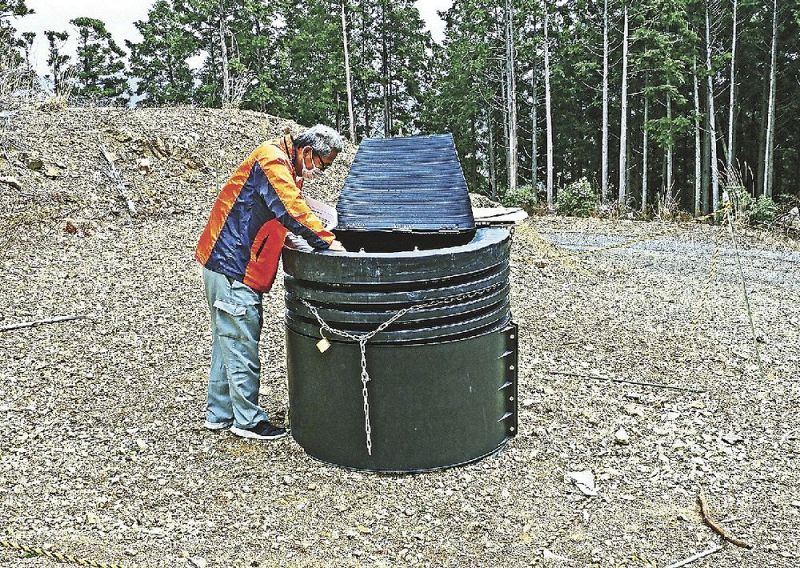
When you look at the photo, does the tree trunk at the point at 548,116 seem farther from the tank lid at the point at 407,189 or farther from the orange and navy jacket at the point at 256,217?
the orange and navy jacket at the point at 256,217

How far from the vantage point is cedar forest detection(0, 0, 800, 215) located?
2597 centimetres

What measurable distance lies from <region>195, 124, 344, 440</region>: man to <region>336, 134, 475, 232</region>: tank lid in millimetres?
387

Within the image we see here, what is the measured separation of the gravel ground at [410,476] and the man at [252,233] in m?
0.60

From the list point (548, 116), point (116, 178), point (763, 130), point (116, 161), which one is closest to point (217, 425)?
point (116, 178)

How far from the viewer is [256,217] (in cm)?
358

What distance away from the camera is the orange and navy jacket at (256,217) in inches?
135

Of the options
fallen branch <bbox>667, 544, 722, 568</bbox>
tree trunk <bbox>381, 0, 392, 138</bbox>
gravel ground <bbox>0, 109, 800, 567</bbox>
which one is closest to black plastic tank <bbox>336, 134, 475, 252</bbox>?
gravel ground <bbox>0, 109, 800, 567</bbox>

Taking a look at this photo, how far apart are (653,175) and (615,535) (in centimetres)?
3619

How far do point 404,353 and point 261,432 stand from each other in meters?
1.07

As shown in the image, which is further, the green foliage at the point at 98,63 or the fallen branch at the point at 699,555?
the green foliage at the point at 98,63

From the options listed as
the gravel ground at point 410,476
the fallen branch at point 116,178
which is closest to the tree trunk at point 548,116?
the fallen branch at point 116,178

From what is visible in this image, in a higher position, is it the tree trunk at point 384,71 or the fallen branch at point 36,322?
the tree trunk at point 384,71

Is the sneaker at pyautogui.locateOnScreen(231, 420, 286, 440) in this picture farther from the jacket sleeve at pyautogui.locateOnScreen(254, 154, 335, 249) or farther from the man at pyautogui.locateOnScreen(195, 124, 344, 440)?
the jacket sleeve at pyautogui.locateOnScreen(254, 154, 335, 249)

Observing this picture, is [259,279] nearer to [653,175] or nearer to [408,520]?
[408,520]
